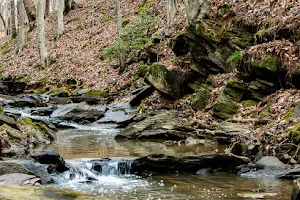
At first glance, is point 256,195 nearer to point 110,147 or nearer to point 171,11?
point 110,147

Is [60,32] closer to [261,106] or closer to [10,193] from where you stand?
[261,106]

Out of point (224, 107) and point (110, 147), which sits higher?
point (224, 107)

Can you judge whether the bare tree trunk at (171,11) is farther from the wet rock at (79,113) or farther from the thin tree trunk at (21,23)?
the thin tree trunk at (21,23)

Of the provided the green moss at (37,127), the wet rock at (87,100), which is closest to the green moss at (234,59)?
the green moss at (37,127)

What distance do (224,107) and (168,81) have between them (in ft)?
10.5

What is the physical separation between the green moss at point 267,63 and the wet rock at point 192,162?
3.99 m

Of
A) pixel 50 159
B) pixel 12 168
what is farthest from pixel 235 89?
pixel 12 168

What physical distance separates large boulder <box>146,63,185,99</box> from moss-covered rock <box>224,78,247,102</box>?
2.53 meters

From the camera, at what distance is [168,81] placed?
13.7 meters

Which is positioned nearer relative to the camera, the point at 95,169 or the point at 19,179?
the point at 19,179

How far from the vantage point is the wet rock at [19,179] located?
580cm

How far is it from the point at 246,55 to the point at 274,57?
946 millimetres

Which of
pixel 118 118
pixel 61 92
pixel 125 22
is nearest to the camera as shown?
pixel 118 118

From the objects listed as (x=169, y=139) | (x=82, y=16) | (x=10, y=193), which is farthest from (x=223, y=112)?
(x=82, y=16)
